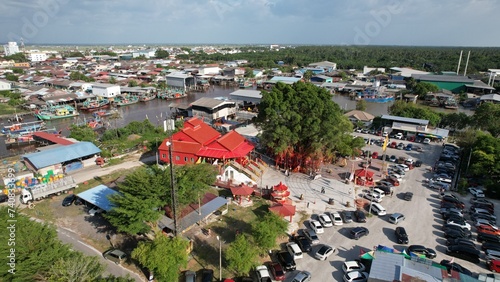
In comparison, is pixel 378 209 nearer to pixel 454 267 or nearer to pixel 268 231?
pixel 454 267

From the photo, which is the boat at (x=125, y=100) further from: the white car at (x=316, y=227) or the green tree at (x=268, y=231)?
the green tree at (x=268, y=231)

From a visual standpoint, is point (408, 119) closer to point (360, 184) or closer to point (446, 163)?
point (446, 163)

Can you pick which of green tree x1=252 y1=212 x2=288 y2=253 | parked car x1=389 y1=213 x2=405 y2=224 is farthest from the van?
green tree x1=252 y1=212 x2=288 y2=253

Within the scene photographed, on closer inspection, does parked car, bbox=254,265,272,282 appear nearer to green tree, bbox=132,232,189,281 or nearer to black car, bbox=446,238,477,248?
green tree, bbox=132,232,189,281

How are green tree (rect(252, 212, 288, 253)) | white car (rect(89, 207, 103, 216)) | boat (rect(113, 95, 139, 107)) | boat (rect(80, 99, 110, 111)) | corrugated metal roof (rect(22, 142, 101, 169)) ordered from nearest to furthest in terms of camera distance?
1. green tree (rect(252, 212, 288, 253))
2. white car (rect(89, 207, 103, 216))
3. corrugated metal roof (rect(22, 142, 101, 169))
4. boat (rect(80, 99, 110, 111))
5. boat (rect(113, 95, 139, 107))

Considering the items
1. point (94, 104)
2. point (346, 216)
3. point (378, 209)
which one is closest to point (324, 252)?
point (346, 216)

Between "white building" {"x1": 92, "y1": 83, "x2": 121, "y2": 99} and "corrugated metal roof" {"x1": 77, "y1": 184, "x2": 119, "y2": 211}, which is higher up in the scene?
"white building" {"x1": 92, "y1": 83, "x2": 121, "y2": 99}

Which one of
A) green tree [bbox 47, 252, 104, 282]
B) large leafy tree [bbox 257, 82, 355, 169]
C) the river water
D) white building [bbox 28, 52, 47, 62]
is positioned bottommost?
the river water
